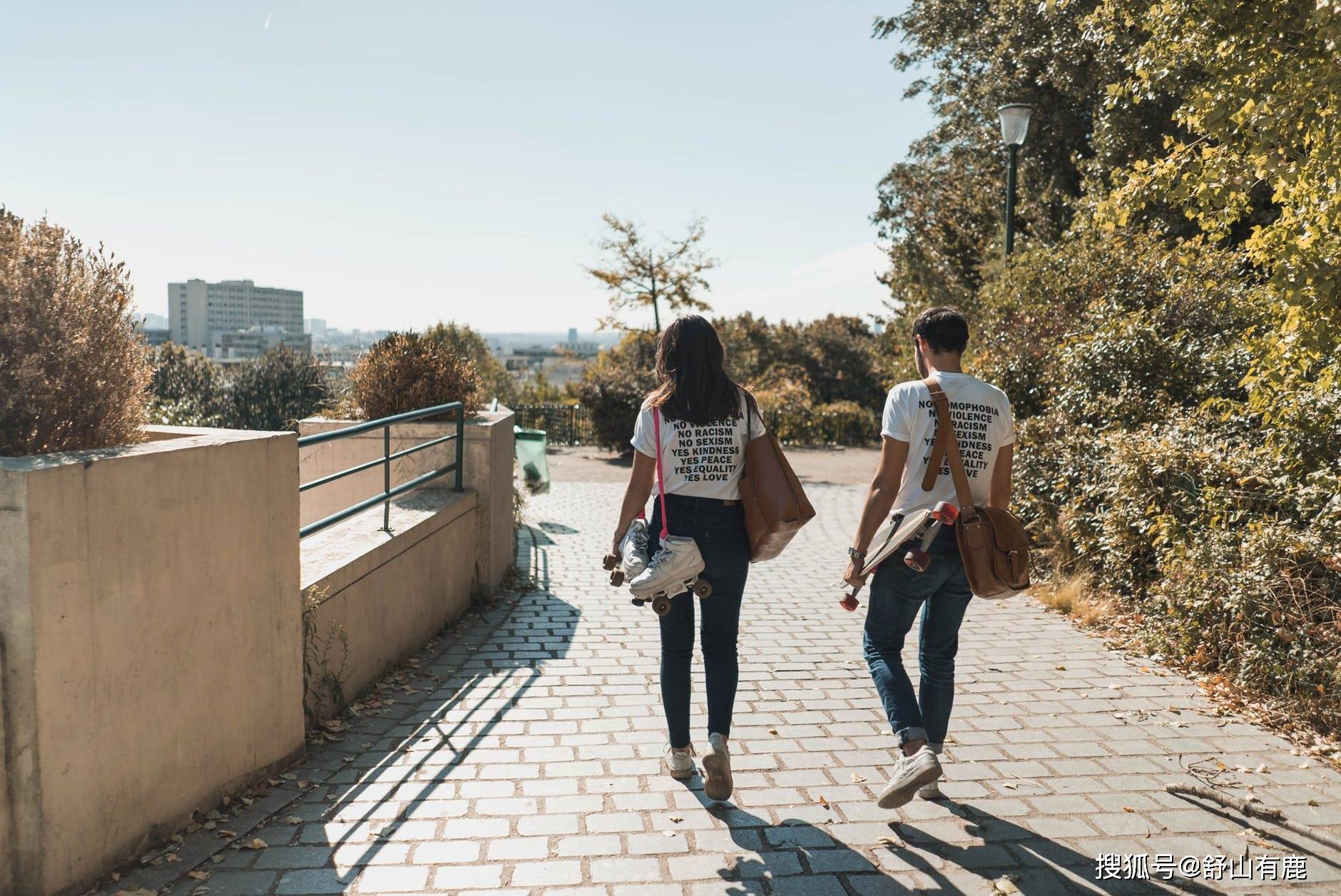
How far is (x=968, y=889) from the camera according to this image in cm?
338

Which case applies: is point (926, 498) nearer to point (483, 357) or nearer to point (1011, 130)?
point (1011, 130)

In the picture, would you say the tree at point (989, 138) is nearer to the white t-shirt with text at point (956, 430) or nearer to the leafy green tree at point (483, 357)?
the white t-shirt with text at point (956, 430)

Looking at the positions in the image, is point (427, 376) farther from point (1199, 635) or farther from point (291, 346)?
point (291, 346)

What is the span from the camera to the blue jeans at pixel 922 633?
386cm

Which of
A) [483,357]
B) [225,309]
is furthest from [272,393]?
[225,309]

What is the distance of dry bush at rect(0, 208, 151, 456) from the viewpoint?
327 cm

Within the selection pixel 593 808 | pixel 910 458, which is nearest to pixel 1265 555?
pixel 910 458

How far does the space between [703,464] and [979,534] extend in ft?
3.36

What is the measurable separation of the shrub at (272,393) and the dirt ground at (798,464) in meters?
4.26

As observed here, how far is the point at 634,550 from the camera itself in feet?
13.0

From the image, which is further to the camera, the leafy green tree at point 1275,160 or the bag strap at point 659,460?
the leafy green tree at point 1275,160

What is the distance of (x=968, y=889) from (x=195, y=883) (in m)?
2.49

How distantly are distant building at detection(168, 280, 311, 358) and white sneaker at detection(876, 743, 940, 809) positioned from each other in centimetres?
10659

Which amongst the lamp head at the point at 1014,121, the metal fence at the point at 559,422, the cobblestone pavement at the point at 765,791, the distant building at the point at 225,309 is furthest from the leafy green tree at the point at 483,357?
the distant building at the point at 225,309
